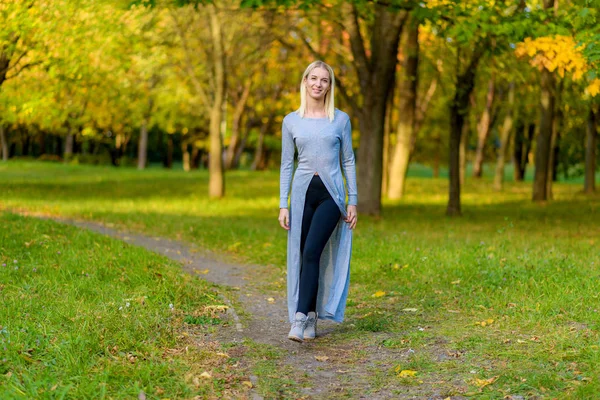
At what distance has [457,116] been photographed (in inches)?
748

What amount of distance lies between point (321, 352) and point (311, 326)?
39 cm

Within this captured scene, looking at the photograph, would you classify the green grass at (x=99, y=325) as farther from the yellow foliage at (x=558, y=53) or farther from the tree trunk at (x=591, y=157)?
the tree trunk at (x=591, y=157)

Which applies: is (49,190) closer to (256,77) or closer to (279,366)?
(256,77)

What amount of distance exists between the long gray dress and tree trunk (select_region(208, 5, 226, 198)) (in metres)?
17.5

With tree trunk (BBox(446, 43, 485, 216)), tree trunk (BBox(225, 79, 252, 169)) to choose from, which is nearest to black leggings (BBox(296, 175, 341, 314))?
tree trunk (BBox(446, 43, 485, 216))

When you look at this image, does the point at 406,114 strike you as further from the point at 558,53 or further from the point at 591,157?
the point at 591,157

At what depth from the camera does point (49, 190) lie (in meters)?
26.2

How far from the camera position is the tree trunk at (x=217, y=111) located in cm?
2361

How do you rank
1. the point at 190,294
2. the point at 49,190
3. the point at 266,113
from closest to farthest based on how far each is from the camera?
1. the point at 190,294
2. the point at 49,190
3. the point at 266,113

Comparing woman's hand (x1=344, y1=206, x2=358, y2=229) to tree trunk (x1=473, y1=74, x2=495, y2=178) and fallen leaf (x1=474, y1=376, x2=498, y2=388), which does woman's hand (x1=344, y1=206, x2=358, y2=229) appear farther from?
tree trunk (x1=473, y1=74, x2=495, y2=178)

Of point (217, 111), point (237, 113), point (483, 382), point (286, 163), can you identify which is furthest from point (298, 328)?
point (237, 113)

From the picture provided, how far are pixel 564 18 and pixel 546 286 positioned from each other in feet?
23.5

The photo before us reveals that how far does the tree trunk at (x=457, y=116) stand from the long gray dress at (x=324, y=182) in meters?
12.0

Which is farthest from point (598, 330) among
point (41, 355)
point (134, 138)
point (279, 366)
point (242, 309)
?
point (134, 138)
